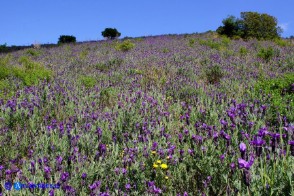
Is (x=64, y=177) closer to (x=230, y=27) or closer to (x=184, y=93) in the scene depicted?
(x=184, y=93)

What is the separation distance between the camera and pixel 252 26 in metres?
19.5

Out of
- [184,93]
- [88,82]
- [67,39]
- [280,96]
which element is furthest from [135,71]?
[67,39]

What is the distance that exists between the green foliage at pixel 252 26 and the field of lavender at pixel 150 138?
42.4 feet

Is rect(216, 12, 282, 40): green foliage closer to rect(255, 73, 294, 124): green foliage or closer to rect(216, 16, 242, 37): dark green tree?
rect(216, 16, 242, 37): dark green tree

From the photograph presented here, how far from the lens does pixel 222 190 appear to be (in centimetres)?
246

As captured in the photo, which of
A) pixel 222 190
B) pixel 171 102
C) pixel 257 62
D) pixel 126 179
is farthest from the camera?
pixel 257 62

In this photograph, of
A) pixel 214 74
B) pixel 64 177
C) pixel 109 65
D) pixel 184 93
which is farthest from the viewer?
pixel 109 65

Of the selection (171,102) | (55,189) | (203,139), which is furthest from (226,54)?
(55,189)

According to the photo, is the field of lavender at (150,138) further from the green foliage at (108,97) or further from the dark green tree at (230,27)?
the dark green tree at (230,27)

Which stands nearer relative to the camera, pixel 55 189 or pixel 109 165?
pixel 55 189

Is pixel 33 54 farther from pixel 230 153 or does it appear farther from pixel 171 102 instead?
pixel 230 153

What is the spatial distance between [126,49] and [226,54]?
4826 mm

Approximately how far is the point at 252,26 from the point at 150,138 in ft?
58.0

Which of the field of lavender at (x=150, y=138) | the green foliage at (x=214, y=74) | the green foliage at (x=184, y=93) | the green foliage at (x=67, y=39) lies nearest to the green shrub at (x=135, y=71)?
the field of lavender at (x=150, y=138)
